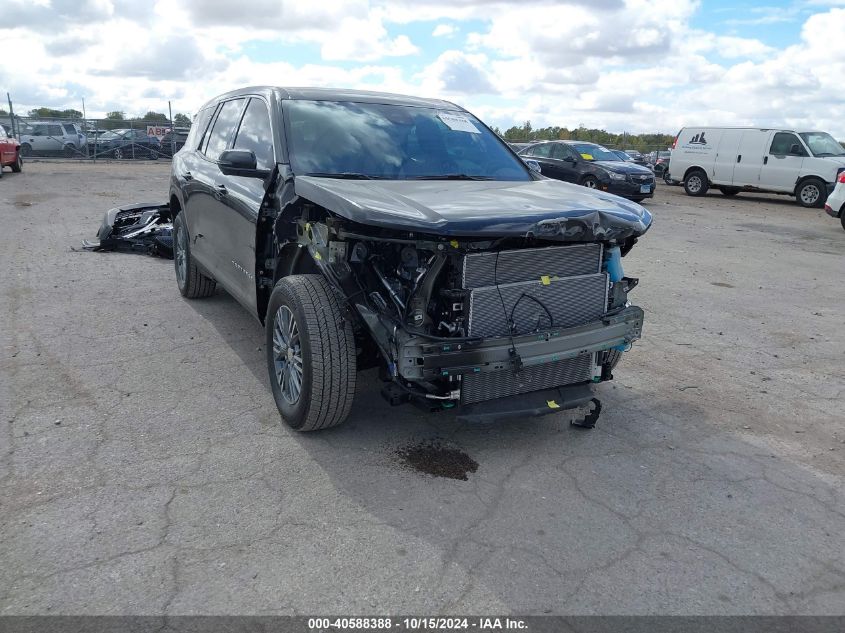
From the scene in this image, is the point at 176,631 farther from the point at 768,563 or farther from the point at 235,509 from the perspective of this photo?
the point at 768,563

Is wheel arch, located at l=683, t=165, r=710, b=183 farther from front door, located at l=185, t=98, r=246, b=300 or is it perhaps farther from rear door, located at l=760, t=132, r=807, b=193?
front door, located at l=185, t=98, r=246, b=300

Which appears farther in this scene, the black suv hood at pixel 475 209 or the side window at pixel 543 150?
the side window at pixel 543 150

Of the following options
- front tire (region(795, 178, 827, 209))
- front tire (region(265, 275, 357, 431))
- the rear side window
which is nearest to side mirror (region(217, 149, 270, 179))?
front tire (region(265, 275, 357, 431))

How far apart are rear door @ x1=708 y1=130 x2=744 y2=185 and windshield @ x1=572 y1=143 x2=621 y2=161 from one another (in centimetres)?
347

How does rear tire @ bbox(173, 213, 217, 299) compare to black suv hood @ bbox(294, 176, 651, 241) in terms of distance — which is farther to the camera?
rear tire @ bbox(173, 213, 217, 299)

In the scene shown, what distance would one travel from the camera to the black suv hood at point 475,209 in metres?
3.30

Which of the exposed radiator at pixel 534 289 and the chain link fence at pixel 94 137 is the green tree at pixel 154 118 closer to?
the chain link fence at pixel 94 137

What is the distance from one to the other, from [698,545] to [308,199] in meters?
2.59

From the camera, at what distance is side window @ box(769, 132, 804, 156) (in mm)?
18438

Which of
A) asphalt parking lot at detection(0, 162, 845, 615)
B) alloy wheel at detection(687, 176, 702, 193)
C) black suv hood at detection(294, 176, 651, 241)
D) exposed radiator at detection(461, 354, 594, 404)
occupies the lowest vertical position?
asphalt parking lot at detection(0, 162, 845, 615)

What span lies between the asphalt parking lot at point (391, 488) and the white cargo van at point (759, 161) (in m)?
14.2

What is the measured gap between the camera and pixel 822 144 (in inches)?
725

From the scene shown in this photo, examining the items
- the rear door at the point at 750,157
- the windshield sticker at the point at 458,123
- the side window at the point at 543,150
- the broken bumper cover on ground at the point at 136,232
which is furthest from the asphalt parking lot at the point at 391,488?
the rear door at the point at 750,157

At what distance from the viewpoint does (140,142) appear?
30656 millimetres
